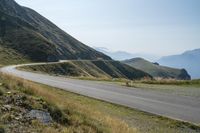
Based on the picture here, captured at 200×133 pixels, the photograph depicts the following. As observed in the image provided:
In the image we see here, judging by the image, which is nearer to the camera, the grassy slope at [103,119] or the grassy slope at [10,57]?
the grassy slope at [103,119]

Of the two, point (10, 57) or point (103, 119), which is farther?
point (10, 57)

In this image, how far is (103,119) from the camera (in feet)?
41.2

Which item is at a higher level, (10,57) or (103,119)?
(10,57)

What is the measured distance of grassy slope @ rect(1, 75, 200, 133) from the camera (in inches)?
423

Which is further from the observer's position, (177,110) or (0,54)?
(0,54)

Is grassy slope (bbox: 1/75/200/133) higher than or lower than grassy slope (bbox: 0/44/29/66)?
lower

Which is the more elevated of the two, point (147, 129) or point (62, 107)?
point (62, 107)

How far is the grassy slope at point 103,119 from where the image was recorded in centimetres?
1074

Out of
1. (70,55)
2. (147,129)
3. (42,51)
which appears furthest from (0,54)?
(147,129)

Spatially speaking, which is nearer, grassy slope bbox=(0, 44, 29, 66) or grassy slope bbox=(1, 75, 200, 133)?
grassy slope bbox=(1, 75, 200, 133)

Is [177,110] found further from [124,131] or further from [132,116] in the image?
[124,131]

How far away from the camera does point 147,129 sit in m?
14.7

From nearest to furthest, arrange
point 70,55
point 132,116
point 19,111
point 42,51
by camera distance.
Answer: point 19,111 < point 132,116 < point 42,51 < point 70,55

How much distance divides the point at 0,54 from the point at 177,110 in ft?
327
